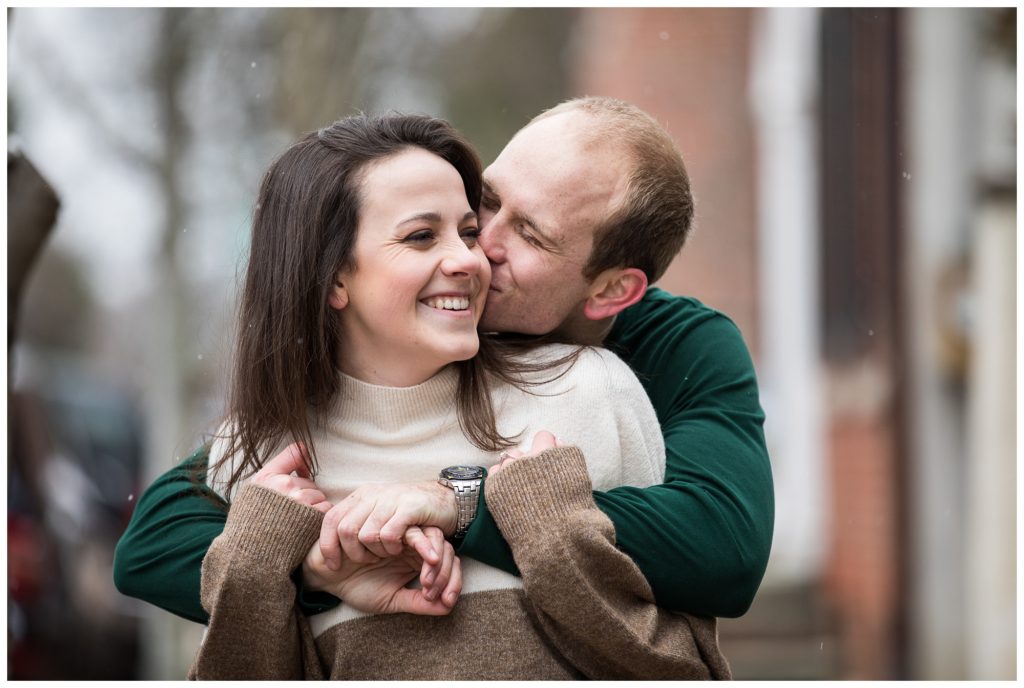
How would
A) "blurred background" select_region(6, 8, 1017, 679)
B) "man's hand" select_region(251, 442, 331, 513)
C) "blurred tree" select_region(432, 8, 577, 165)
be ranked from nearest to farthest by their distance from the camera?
"man's hand" select_region(251, 442, 331, 513)
"blurred background" select_region(6, 8, 1017, 679)
"blurred tree" select_region(432, 8, 577, 165)

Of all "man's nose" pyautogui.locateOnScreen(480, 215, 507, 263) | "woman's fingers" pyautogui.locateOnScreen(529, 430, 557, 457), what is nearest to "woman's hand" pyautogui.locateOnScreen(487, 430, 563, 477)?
"woman's fingers" pyautogui.locateOnScreen(529, 430, 557, 457)

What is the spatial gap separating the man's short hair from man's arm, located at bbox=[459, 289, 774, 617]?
0.19 meters

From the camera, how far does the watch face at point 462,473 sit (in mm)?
2375

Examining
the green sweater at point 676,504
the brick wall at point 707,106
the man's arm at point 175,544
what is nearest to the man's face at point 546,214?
the green sweater at point 676,504

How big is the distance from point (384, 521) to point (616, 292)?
0.64 m

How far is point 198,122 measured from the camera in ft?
25.9

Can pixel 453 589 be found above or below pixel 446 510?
below

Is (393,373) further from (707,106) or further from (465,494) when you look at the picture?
(707,106)

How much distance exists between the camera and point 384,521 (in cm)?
228

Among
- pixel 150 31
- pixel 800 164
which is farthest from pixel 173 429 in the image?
pixel 800 164

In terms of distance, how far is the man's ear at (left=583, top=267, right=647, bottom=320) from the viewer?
2604 mm

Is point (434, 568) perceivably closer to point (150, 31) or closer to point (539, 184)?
point (539, 184)

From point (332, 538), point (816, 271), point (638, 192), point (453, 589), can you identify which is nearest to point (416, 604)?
point (453, 589)

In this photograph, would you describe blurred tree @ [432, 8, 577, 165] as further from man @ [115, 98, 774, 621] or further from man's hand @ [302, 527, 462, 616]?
man's hand @ [302, 527, 462, 616]
